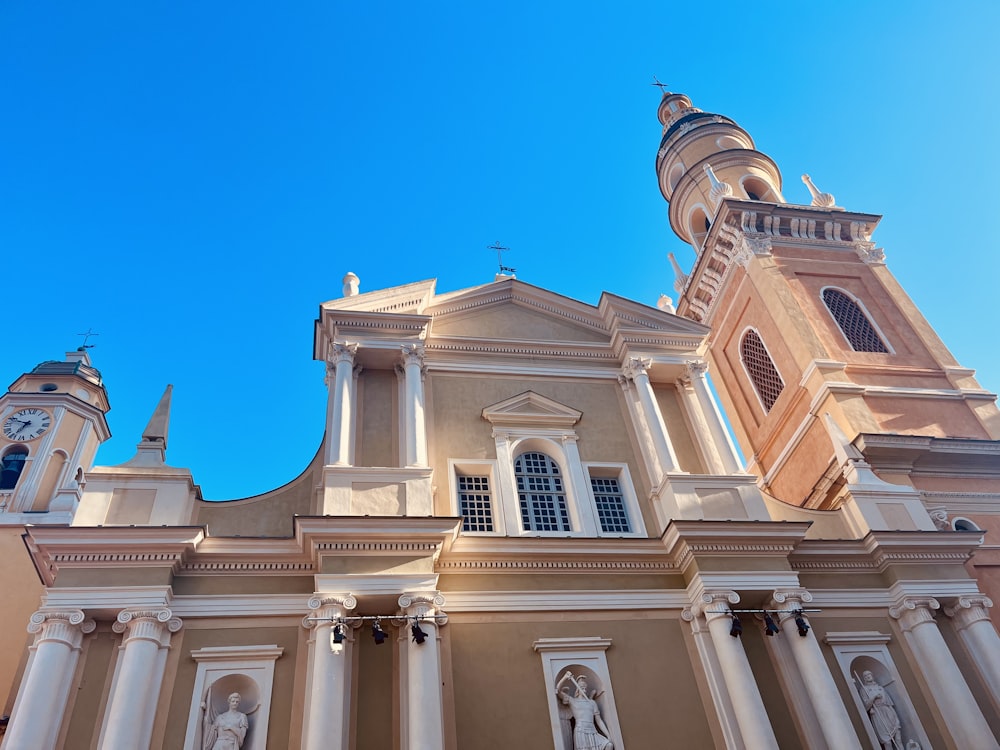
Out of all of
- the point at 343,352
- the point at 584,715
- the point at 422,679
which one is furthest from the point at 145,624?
the point at 584,715

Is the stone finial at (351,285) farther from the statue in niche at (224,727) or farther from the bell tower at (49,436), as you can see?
the bell tower at (49,436)

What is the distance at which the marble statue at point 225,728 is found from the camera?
33.8ft

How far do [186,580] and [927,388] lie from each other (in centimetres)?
1712

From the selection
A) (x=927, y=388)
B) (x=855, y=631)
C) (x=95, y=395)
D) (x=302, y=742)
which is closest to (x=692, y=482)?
(x=855, y=631)

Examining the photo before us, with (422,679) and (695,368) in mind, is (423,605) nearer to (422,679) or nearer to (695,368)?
(422,679)

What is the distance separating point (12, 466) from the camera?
2680 cm

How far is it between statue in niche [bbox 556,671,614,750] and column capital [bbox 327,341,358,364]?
22.5ft

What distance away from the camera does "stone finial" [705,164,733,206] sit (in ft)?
82.7

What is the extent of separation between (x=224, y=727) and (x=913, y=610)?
10.7 metres

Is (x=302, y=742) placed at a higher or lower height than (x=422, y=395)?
lower

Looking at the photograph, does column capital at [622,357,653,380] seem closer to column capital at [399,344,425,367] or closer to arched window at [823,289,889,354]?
column capital at [399,344,425,367]

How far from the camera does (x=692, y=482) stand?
46.2 feet

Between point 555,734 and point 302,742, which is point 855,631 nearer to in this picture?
point 555,734

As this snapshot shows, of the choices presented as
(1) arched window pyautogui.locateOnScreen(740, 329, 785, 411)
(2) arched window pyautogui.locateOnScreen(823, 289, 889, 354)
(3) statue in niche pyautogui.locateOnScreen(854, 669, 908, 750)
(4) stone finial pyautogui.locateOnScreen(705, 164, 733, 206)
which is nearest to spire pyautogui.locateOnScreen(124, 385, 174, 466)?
(3) statue in niche pyautogui.locateOnScreen(854, 669, 908, 750)
